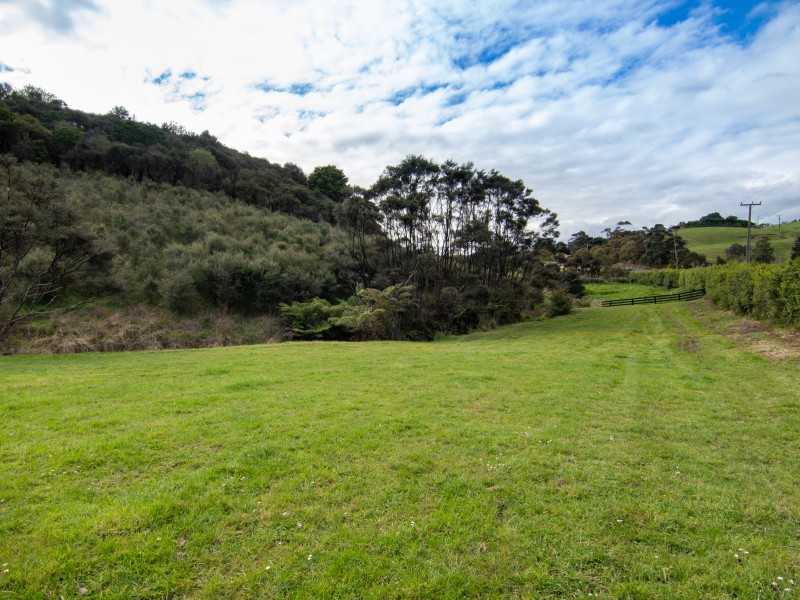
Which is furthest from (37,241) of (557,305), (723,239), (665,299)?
(723,239)

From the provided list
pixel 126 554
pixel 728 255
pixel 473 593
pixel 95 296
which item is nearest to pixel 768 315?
pixel 473 593

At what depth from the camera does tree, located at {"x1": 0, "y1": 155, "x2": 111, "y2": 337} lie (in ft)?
48.1

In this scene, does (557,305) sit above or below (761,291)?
below

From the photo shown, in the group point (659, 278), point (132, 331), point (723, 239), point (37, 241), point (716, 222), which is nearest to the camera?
point (37, 241)

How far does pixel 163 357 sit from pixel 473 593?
14.5 m

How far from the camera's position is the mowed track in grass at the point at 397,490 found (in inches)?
120

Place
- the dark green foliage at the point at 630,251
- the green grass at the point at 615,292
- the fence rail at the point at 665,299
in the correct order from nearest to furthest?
the fence rail at the point at 665,299 → the green grass at the point at 615,292 → the dark green foliage at the point at 630,251

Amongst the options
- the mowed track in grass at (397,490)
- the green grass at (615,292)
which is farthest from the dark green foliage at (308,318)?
the green grass at (615,292)

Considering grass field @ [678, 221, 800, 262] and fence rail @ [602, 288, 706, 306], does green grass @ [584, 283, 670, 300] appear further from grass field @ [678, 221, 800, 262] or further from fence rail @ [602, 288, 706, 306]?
grass field @ [678, 221, 800, 262]

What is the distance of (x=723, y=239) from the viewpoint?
9431 centimetres

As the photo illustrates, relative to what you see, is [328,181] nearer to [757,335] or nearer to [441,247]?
[441,247]

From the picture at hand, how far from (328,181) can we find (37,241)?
40902mm

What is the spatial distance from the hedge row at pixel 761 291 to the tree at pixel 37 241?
92.6 ft

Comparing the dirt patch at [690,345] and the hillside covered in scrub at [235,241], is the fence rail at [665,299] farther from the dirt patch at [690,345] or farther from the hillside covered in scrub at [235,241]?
the dirt patch at [690,345]
